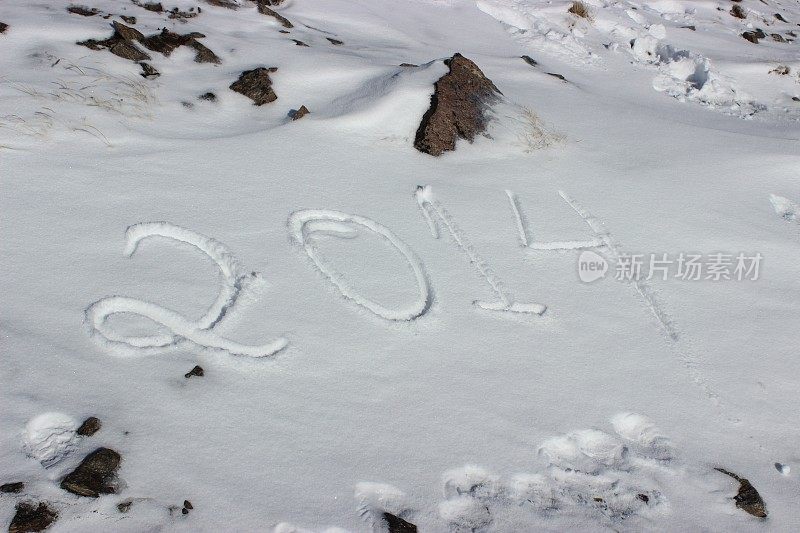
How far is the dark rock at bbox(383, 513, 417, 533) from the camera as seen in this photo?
178 centimetres

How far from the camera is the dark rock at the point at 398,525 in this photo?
178cm

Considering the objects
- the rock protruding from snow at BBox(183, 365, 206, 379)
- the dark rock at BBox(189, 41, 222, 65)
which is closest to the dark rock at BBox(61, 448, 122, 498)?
the rock protruding from snow at BBox(183, 365, 206, 379)

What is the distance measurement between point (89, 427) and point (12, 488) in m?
0.26

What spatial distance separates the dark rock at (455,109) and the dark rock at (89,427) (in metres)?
2.46

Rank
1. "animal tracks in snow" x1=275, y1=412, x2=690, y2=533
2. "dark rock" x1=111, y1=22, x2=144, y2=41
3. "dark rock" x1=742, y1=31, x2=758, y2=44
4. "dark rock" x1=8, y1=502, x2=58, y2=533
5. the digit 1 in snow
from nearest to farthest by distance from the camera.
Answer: "dark rock" x1=8, y1=502, x2=58, y2=533 → "animal tracks in snow" x1=275, y1=412, x2=690, y2=533 → the digit 1 in snow → "dark rock" x1=111, y1=22, x2=144, y2=41 → "dark rock" x1=742, y1=31, x2=758, y2=44

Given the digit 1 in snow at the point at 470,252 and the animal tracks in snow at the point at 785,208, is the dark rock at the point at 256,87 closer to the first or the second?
the digit 1 in snow at the point at 470,252

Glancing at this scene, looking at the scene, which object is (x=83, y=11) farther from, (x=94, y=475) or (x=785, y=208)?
(x=785, y=208)

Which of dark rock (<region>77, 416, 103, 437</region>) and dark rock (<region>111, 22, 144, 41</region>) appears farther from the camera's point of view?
dark rock (<region>111, 22, 144, 41</region>)

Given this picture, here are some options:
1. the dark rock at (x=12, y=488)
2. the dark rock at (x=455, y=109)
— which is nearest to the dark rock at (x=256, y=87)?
the dark rock at (x=455, y=109)

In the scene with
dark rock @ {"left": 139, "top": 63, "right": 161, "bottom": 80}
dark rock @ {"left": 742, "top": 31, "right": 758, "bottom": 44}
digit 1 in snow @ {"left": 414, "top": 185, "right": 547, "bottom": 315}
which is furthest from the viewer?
dark rock @ {"left": 742, "top": 31, "right": 758, "bottom": 44}

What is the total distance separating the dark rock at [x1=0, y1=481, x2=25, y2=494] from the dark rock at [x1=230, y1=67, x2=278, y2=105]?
279cm

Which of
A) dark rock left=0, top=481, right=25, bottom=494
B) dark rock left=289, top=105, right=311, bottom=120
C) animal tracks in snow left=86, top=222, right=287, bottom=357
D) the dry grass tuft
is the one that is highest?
the dry grass tuft

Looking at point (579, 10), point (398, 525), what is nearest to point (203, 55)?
point (398, 525)

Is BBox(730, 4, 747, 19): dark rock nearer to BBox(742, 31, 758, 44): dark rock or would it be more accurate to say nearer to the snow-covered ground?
BBox(742, 31, 758, 44): dark rock
